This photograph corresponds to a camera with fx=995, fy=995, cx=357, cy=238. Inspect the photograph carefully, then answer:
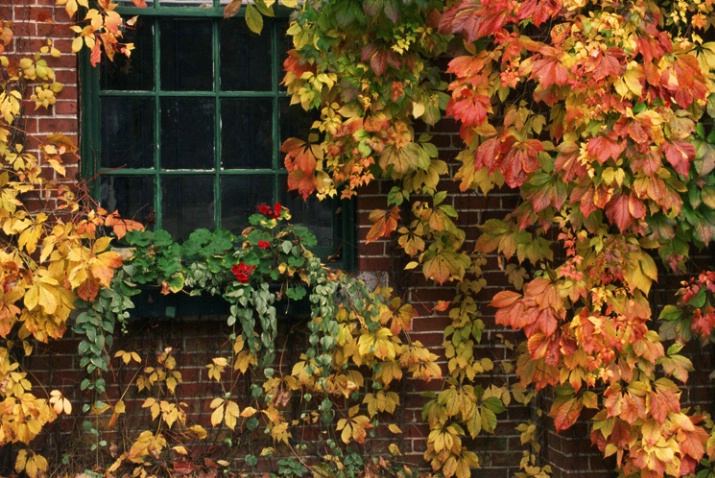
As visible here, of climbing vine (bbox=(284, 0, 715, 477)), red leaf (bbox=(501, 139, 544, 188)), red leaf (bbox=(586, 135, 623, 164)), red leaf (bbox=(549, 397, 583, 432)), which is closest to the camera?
red leaf (bbox=(586, 135, 623, 164))

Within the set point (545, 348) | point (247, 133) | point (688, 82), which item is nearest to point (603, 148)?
point (688, 82)

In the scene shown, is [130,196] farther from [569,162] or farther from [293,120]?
[569,162]

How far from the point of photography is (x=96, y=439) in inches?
178

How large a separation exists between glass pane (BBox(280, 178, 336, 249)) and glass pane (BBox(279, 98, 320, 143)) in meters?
0.26

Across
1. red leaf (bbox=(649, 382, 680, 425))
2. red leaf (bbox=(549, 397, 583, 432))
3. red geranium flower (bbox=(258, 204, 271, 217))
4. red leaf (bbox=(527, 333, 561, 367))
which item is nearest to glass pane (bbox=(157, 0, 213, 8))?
red geranium flower (bbox=(258, 204, 271, 217))

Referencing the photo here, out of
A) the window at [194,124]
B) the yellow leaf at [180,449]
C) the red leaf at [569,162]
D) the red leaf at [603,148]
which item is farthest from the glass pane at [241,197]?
the red leaf at [603,148]

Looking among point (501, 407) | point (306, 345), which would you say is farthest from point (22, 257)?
point (501, 407)

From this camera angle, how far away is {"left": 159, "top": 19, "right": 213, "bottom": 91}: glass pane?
15.4ft

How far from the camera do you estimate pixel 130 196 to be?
185 inches

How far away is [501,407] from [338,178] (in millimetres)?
1344

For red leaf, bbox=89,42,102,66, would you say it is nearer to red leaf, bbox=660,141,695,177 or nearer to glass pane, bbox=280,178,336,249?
glass pane, bbox=280,178,336,249

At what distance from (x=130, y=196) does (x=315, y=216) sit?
882 millimetres

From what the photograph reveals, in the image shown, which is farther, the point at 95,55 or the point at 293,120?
the point at 293,120

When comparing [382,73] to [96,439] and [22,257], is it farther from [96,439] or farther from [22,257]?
[96,439]
